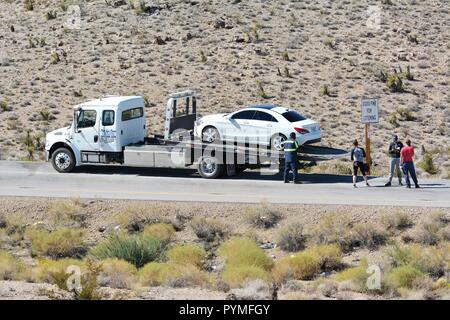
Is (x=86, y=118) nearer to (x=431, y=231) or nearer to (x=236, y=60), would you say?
(x=431, y=231)

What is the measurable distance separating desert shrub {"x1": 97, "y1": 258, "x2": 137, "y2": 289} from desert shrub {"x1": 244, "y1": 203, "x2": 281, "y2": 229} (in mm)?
4098

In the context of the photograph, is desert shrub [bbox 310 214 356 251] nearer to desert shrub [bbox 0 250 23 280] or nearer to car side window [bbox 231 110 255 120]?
desert shrub [bbox 0 250 23 280]

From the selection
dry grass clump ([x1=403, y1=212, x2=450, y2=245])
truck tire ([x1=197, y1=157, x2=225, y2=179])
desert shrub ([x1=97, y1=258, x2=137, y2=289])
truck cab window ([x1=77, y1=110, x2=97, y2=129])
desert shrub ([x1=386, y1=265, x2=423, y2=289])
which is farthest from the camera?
truck cab window ([x1=77, y1=110, x2=97, y2=129])

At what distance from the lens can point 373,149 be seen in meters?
36.4

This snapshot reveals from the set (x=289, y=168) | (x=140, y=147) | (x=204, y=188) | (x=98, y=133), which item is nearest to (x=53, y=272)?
(x=204, y=188)

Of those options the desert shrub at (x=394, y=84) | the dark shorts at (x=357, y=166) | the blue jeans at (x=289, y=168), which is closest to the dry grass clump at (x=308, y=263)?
the dark shorts at (x=357, y=166)

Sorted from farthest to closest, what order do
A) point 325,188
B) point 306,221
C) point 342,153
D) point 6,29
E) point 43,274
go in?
point 6,29 → point 342,153 → point 325,188 → point 306,221 → point 43,274

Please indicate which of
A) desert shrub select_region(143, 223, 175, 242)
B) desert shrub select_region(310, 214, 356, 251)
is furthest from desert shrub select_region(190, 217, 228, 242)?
desert shrub select_region(310, 214, 356, 251)

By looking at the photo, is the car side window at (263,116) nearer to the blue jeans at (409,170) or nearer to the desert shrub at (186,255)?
the blue jeans at (409,170)

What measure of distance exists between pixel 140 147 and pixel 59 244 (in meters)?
6.07

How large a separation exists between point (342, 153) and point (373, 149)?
22.8 ft

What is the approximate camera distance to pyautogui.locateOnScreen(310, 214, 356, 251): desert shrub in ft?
76.1
